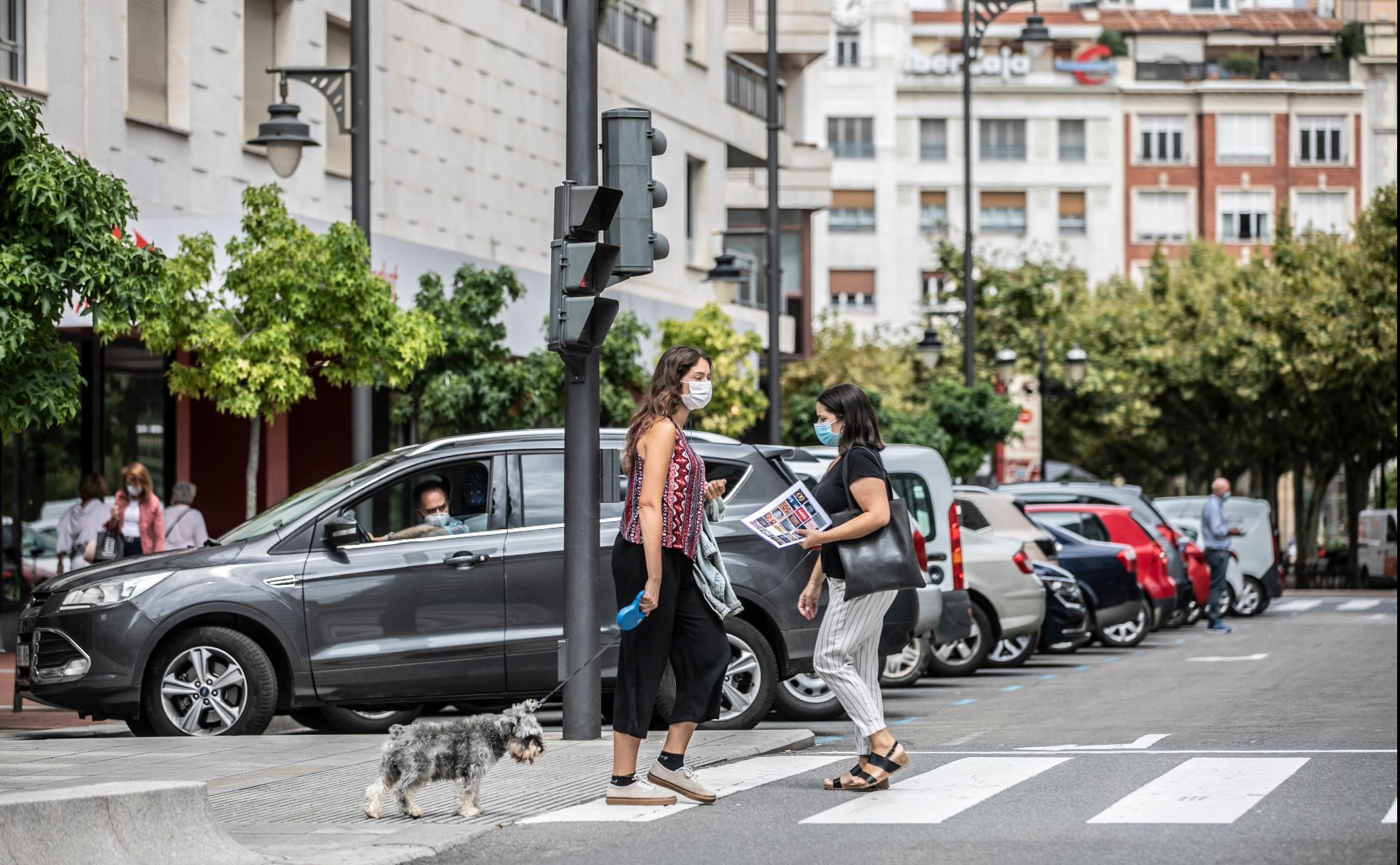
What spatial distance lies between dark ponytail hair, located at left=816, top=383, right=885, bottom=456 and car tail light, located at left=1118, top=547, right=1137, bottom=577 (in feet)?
45.0

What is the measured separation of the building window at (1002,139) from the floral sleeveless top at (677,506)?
7687cm

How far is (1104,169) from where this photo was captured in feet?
280

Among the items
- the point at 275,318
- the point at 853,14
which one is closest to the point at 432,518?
the point at 275,318

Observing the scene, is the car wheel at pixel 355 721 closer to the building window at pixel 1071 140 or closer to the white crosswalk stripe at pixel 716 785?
the white crosswalk stripe at pixel 716 785

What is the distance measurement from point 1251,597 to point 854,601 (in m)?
24.9

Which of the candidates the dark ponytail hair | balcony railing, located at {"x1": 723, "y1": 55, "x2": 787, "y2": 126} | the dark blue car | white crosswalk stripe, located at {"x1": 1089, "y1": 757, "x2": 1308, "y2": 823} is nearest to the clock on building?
balcony railing, located at {"x1": 723, "y1": 55, "x2": 787, "y2": 126}

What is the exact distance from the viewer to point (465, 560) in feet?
41.7

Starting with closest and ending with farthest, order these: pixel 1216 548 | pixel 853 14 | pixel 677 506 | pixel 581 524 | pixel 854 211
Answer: pixel 677 506
pixel 581 524
pixel 1216 548
pixel 853 14
pixel 854 211

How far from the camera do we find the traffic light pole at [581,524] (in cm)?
1167

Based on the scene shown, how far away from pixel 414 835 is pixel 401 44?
19159 millimetres

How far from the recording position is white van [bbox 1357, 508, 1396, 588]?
49.3 meters

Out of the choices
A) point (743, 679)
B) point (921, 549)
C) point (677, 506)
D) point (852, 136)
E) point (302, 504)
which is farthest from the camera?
→ point (852, 136)

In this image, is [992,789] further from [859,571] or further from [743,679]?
[743,679]

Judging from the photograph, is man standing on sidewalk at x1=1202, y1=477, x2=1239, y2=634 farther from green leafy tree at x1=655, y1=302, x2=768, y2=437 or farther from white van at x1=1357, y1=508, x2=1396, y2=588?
white van at x1=1357, y1=508, x2=1396, y2=588
